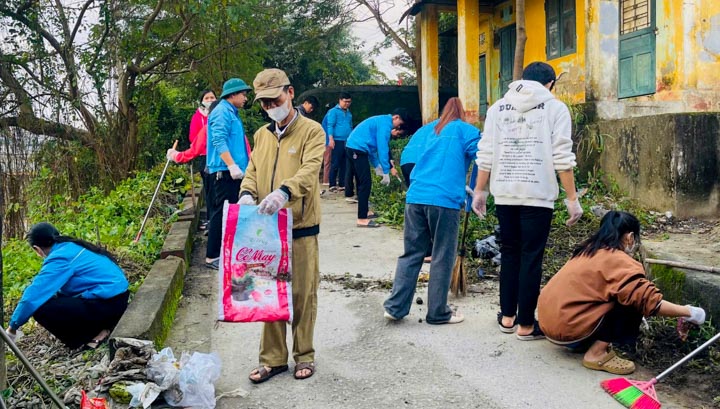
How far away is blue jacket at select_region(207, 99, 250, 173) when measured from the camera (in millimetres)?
6184

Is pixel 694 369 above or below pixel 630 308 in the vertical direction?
below

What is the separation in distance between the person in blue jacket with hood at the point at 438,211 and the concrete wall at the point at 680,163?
3820mm

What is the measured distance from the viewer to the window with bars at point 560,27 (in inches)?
497

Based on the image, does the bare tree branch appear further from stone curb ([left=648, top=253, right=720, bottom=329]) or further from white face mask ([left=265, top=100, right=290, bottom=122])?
stone curb ([left=648, top=253, right=720, bottom=329])

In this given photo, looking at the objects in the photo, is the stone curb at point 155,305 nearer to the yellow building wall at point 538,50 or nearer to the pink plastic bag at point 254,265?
the pink plastic bag at point 254,265

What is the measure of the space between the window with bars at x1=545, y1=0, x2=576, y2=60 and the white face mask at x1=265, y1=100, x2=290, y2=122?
9.84 metres

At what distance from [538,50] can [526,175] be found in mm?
10135

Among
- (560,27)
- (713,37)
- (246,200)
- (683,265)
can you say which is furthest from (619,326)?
(560,27)

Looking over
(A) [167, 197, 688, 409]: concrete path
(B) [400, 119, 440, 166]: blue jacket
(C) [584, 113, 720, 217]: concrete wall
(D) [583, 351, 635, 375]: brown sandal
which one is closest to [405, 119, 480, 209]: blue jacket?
(B) [400, 119, 440, 166]: blue jacket

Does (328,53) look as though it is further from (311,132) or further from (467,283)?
(311,132)

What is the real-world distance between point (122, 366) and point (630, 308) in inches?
114

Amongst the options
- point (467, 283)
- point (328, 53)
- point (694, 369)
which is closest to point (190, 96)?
point (328, 53)

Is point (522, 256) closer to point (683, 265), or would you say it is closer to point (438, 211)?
point (438, 211)

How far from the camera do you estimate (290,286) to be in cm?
393
